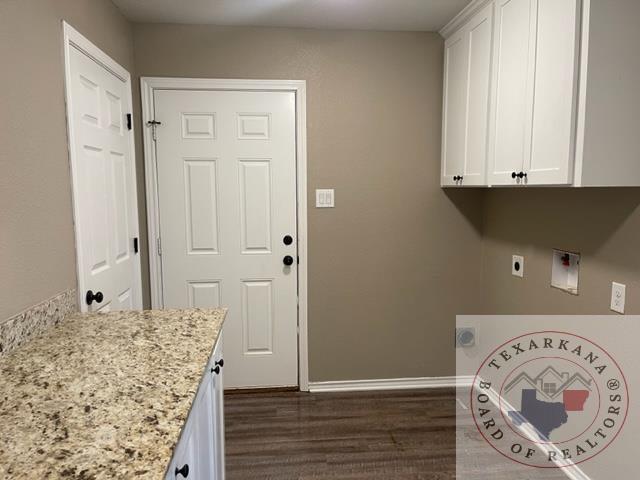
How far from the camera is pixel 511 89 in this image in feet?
6.71

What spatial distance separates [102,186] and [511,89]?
2037 millimetres

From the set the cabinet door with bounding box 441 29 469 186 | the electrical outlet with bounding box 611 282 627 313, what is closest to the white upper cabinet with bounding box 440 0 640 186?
the cabinet door with bounding box 441 29 469 186

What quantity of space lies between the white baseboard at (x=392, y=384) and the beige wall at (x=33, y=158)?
184 centimetres

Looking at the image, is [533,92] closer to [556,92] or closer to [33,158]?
[556,92]

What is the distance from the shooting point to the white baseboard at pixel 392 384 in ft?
9.92

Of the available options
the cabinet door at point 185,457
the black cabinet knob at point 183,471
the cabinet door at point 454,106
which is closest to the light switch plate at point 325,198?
the cabinet door at point 454,106

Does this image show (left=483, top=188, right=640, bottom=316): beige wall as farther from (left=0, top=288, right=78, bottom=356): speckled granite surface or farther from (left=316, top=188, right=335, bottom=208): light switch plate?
(left=0, top=288, right=78, bottom=356): speckled granite surface

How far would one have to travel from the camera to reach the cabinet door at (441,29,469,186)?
8.36ft

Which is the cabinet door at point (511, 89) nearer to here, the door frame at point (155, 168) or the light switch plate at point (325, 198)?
the light switch plate at point (325, 198)

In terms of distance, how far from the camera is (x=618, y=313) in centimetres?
185

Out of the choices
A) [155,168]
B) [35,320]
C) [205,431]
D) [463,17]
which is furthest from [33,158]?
[463,17]

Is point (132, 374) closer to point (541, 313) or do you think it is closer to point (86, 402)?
point (86, 402)

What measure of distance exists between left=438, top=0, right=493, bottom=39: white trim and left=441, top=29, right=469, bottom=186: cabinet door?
0.04 meters

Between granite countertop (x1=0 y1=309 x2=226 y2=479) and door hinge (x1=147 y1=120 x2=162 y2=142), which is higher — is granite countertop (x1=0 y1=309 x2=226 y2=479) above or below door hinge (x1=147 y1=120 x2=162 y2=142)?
below
